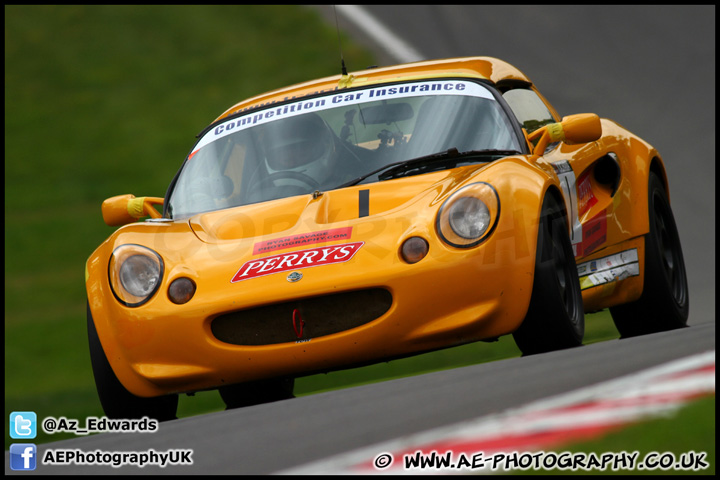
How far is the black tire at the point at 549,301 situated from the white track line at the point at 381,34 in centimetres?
981

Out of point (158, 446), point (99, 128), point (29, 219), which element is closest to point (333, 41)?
point (99, 128)

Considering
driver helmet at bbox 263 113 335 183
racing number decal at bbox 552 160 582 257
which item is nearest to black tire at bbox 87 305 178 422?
driver helmet at bbox 263 113 335 183

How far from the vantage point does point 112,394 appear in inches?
180

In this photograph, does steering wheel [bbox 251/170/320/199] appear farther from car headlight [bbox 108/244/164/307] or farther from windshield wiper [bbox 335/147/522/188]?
car headlight [bbox 108/244/164/307]

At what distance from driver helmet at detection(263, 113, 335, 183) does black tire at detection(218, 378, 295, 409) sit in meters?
1.80

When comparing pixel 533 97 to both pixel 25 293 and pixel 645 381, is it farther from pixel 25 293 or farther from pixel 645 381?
pixel 25 293

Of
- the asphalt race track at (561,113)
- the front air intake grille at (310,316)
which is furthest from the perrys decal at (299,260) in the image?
the asphalt race track at (561,113)

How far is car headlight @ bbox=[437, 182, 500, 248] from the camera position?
4.09 meters

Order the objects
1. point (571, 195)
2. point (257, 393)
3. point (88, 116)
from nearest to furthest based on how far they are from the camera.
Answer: point (571, 195) → point (257, 393) → point (88, 116)

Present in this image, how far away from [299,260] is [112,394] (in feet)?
3.51

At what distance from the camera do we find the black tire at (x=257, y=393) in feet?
21.7

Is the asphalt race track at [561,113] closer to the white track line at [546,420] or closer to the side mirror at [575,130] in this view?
the white track line at [546,420]

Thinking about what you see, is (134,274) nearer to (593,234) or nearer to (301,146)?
(301,146)

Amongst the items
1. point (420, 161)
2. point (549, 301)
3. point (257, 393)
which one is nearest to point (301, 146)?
point (420, 161)
